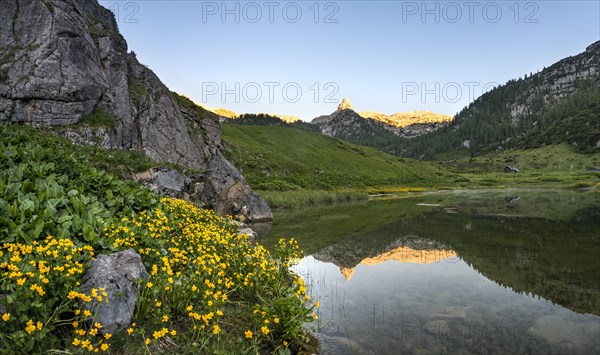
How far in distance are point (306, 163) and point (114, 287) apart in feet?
374

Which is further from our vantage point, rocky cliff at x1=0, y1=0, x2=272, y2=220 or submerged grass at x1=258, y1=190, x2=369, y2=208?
submerged grass at x1=258, y1=190, x2=369, y2=208

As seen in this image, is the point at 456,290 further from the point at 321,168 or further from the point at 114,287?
the point at 321,168

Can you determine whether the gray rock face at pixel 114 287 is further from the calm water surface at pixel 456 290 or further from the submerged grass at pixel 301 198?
the submerged grass at pixel 301 198

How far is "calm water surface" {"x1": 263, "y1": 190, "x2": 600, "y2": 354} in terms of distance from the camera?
31.4 feet

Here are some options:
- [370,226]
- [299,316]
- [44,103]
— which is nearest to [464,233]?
[370,226]

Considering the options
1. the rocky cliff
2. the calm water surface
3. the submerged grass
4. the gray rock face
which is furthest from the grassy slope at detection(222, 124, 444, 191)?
the gray rock face

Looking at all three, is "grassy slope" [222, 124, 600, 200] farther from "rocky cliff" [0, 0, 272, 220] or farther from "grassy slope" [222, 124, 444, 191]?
"rocky cliff" [0, 0, 272, 220]

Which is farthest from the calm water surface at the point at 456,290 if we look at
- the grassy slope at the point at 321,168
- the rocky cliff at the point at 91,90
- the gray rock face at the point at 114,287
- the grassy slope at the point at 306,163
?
the grassy slope at the point at 306,163

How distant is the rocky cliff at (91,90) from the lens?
1116 inches

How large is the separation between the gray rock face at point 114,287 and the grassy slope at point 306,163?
61891 mm

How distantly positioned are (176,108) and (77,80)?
58.1 ft

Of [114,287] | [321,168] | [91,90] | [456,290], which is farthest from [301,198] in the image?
[321,168]

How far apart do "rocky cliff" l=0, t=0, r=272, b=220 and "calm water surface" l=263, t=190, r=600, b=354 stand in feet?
44.3

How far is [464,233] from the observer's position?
28.0 meters
